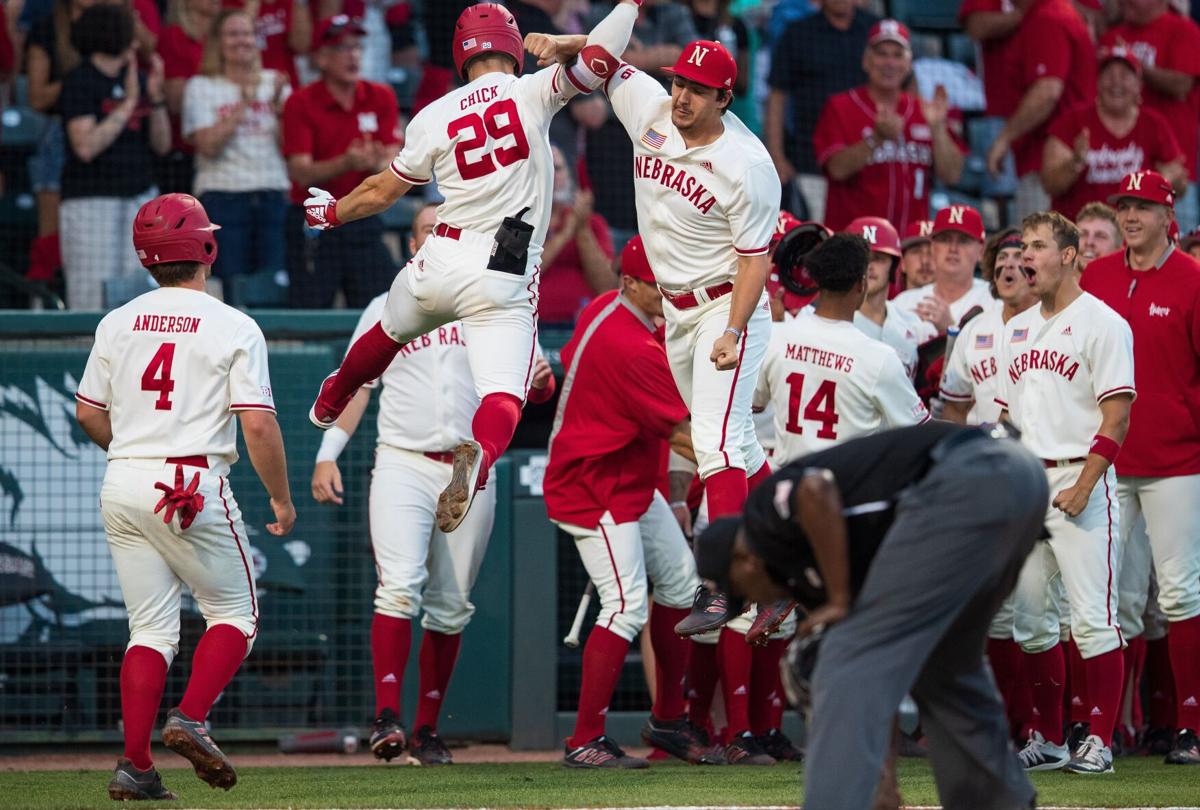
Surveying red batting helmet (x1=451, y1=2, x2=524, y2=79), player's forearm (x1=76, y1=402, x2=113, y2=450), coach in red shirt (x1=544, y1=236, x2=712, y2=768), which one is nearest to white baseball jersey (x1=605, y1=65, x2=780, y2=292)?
red batting helmet (x1=451, y1=2, x2=524, y2=79)

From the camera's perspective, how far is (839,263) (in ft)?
23.6

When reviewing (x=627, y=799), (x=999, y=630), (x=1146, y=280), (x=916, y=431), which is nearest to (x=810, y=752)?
(x=916, y=431)

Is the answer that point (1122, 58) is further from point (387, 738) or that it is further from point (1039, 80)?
point (387, 738)

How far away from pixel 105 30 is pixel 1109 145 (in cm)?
617

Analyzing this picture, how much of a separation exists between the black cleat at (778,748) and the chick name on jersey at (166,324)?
11.0ft

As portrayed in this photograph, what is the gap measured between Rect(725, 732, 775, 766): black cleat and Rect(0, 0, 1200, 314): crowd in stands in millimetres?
3081

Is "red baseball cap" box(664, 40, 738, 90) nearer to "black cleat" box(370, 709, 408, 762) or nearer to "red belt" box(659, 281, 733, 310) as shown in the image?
"red belt" box(659, 281, 733, 310)

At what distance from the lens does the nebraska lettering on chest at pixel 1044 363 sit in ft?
22.9

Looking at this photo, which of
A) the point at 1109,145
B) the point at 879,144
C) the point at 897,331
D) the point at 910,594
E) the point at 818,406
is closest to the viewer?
the point at 910,594

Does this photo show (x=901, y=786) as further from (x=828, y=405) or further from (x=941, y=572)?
(x=941, y=572)

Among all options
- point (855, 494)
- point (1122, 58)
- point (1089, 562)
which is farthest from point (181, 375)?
point (1122, 58)

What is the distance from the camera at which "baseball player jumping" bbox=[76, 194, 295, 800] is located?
596 cm

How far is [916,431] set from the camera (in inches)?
162

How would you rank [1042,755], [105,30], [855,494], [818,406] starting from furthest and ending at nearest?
1. [105,30]
2. [818,406]
3. [1042,755]
4. [855,494]
